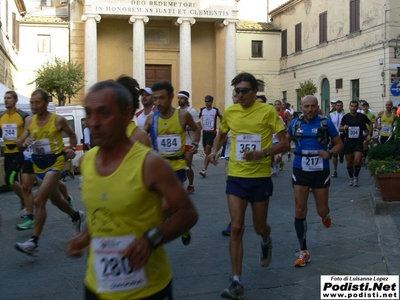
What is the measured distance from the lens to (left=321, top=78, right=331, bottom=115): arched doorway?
3838 cm

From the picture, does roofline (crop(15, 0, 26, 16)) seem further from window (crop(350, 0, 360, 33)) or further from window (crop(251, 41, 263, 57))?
window (crop(350, 0, 360, 33))

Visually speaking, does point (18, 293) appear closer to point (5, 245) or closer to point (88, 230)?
point (5, 245)

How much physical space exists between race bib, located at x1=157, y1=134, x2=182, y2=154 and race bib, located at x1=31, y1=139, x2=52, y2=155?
1.37 meters

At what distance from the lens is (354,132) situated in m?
12.9

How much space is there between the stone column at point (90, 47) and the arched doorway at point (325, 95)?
14783 mm

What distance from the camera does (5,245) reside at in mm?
7430

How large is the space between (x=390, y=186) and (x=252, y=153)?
4.29 m

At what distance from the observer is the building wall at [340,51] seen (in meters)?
31.8

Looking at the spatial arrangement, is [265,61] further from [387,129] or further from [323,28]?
[387,129]

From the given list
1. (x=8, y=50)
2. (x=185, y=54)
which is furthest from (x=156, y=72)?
(x=8, y=50)

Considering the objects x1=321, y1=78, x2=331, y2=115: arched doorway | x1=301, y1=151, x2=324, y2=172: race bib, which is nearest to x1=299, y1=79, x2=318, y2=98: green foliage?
x1=321, y1=78, x2=331, y2=115: arched doorway

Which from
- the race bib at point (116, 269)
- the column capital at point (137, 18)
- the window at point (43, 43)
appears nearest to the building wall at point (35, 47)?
the window at point (43, 43)

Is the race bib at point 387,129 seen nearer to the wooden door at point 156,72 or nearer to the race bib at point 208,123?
the race bib at point 208,123

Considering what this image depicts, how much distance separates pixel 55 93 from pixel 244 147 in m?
30.0
